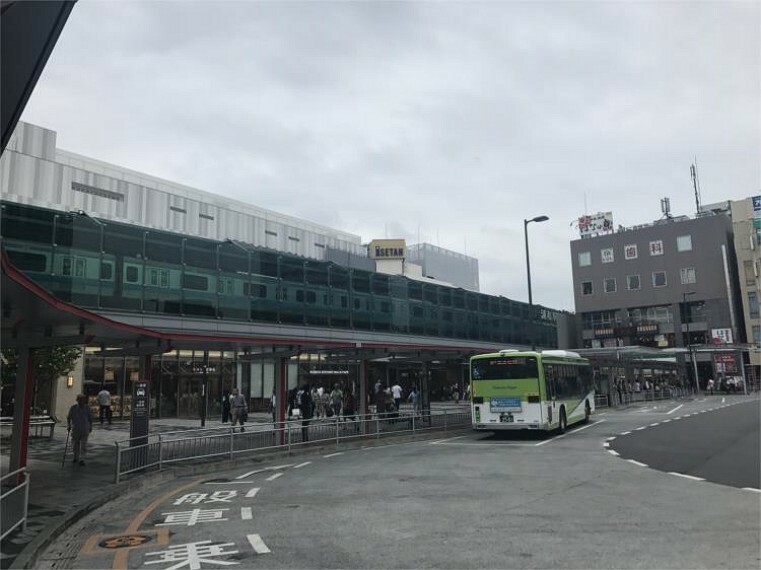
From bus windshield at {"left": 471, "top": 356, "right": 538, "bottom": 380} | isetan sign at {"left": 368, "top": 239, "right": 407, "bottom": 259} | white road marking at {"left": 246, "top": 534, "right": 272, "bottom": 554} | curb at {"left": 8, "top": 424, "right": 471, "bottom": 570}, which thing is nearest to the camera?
white road marking at {"left": 246, "top": 534, "right": 272, "bottom": 554}

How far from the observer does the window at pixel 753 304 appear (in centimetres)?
7075

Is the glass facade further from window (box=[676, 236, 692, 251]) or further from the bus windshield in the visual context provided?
window (box=[676, 236, 692, 251])

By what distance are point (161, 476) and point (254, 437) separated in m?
5.08

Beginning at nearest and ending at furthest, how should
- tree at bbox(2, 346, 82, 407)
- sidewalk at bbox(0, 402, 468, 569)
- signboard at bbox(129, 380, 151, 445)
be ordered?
sidewalk at bbox(0, 402, 468, 569), signboard at bbox(129, 380, 151, 445), tree at bbox(2, 346, 82, 407)

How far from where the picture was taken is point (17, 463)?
11734 millimetres

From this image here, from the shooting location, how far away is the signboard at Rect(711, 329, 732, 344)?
70375 millimetres

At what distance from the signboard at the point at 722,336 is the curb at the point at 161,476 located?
189ft

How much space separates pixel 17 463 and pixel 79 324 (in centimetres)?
298

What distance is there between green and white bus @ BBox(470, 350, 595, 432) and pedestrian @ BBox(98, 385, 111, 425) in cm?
1717

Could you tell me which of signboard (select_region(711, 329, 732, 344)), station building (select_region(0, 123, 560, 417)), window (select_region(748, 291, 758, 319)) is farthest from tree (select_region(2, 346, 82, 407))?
window (select_region(748, 291, 758, 319))

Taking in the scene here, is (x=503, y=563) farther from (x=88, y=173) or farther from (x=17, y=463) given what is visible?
(x=88, y=173)

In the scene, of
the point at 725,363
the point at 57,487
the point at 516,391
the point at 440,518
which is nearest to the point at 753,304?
the point at 725,363

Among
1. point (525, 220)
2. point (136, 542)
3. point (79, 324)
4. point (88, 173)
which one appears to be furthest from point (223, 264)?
point (88, 173)

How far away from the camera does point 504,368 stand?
21.1 metres
